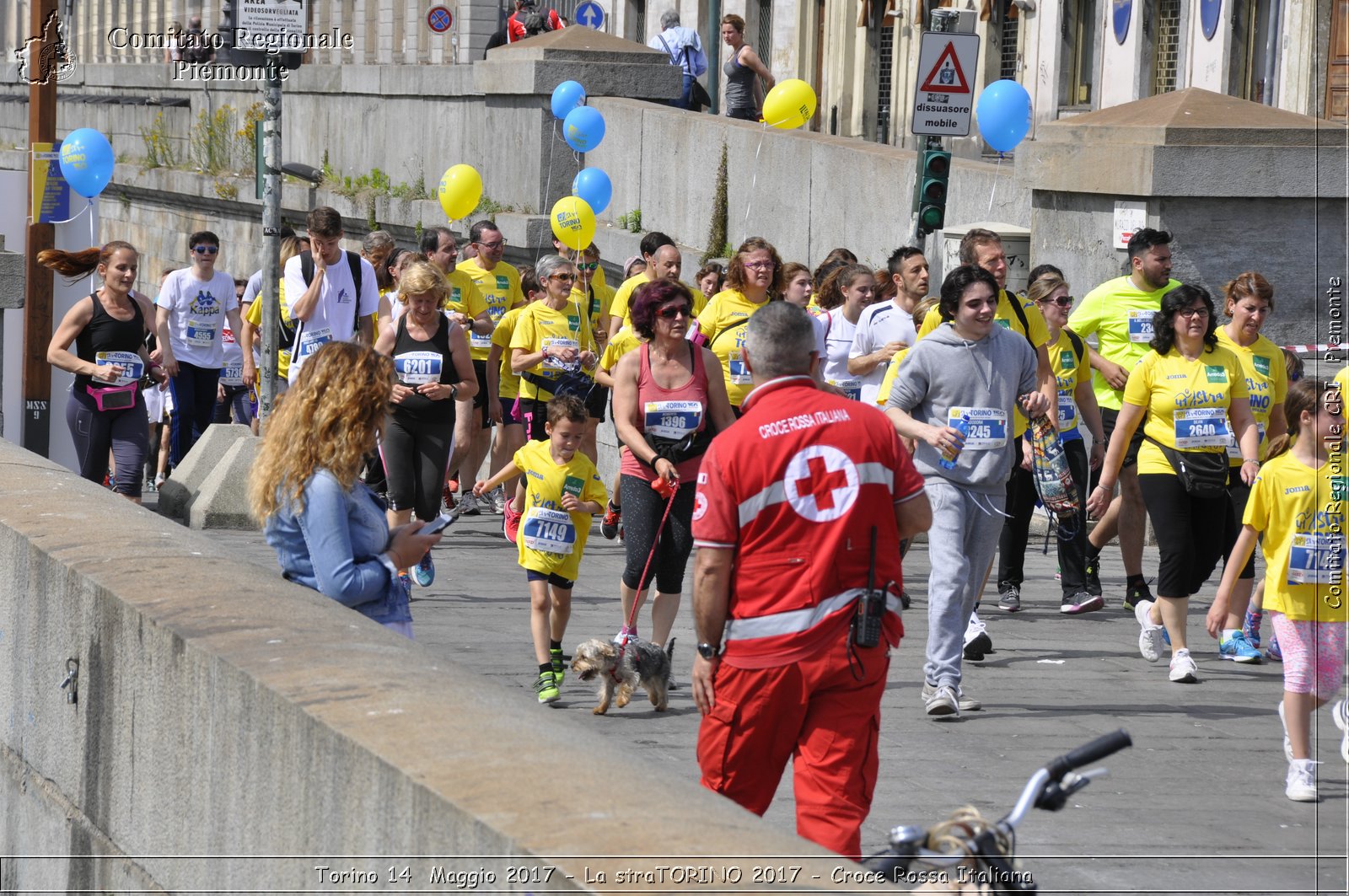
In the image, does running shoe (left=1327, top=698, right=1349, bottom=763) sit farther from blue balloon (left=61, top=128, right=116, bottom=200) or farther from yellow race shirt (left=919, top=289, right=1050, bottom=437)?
blue balloon (left=61, top=128, right=116, bottom=200)

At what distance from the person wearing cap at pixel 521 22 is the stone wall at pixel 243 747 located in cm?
2040

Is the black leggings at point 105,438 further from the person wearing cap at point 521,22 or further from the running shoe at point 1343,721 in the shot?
the person wearing cap at point 521,22

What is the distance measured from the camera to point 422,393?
9758 millimetres

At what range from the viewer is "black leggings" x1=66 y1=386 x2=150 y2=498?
11375 millimetres

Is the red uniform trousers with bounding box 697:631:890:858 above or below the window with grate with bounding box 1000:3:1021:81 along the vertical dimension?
below

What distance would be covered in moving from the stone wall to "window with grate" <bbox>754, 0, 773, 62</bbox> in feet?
104

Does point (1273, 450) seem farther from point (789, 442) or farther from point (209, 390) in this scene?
point (209, 390)

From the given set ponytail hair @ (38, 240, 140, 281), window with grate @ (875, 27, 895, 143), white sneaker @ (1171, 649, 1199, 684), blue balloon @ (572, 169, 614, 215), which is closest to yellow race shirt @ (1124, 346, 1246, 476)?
white sneaker @ (1171, 649, 1199, 684)

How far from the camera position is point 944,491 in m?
7.89

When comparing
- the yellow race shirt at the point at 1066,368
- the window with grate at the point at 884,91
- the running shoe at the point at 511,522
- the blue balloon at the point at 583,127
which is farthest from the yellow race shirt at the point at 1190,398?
the window with grate at the point at 884,91

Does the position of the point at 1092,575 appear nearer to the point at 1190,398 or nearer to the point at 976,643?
the point at 976,643

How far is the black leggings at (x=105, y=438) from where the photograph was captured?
11375 millimetres

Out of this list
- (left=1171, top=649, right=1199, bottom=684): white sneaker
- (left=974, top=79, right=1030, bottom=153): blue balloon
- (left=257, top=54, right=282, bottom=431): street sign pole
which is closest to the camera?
(left=1171, top=649, right=1199, bottom=684): white sneaker

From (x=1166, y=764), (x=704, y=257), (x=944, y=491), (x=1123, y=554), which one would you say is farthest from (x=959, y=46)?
(x=1166, y=764)
